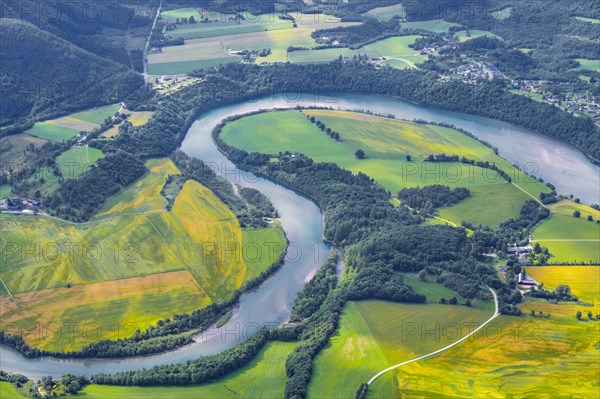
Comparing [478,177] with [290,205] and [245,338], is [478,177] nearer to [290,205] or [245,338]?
[290,205]

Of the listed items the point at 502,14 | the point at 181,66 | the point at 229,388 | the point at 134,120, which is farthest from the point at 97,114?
the point at 502,14

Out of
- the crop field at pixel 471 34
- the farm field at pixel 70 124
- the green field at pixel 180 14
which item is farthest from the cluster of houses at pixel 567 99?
the farm field at pixel 70 124

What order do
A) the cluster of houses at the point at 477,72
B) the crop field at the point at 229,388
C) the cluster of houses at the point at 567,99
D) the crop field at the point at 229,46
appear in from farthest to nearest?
the crop field at the point at 229,46
the cluster of houses at the point at 477,72
the cluster of houses at the point at 567,99
the crop field at the point at 229,388

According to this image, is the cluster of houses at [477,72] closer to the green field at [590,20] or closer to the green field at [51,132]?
the green field at [590,20]

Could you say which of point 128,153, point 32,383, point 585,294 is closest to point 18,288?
point 32,383

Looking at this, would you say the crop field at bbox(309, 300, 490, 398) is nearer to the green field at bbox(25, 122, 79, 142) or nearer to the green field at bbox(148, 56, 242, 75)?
the green field at bbox(25, 122, 79, 142)

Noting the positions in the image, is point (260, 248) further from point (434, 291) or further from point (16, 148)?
point (16, 148)
